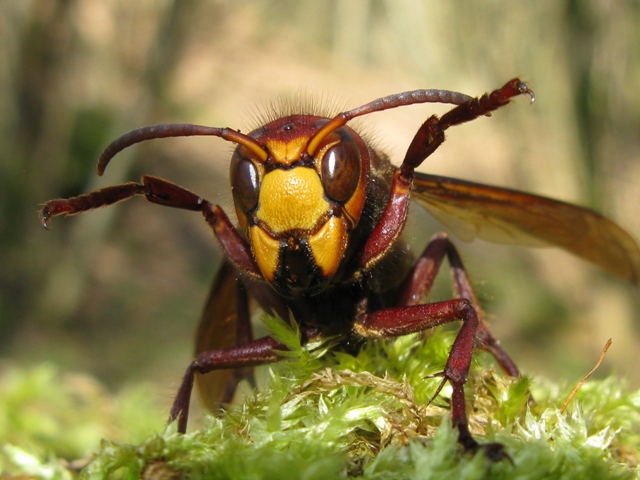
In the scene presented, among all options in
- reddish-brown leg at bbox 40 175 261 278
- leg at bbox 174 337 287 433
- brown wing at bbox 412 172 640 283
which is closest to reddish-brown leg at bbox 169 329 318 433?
leg at bbox 174 337 287 433

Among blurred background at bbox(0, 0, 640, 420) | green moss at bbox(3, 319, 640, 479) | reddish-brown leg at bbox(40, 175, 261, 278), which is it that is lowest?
green moss at bbox(3, 319, 640, 479)

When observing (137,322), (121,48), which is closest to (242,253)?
(137,322)

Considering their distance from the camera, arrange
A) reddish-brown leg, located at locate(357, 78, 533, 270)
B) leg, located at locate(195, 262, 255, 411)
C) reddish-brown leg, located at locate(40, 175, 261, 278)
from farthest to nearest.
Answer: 1. leg, located at locate(195, 262, 255, 411)
2. reddish-brown leg, located at locate(40, 175, 261, 278)
3. reddish-brown leg, located at locate(357, 78, 533, 270)

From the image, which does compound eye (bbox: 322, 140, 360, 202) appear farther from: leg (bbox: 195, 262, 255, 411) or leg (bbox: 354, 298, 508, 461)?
leg (bbox: 195, 262, 255, 411)

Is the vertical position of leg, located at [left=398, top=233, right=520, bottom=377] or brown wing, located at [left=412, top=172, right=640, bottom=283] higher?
brown wing, located at [left=412, top=172, right=640, bottom=283]

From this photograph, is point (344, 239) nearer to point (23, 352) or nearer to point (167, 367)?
point (167, 367)

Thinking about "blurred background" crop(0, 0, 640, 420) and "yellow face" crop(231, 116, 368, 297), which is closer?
"yellow face" crop(231, 116, 368, 297)

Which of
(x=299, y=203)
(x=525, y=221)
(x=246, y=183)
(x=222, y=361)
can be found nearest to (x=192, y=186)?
(x=525, y=221)
